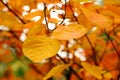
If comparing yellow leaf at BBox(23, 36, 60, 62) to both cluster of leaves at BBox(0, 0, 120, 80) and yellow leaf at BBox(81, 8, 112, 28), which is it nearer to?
cluster of leaves at BBox(0, 0, 120, 80)

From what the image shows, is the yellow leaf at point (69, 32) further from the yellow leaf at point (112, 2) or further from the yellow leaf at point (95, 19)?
the yellow leaf at point (112, 2)

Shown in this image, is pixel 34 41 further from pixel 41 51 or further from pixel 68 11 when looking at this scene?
pixel 68 11

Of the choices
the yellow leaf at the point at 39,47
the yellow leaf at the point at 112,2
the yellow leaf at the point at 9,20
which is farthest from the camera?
the yellow leaf at the point at 9,20

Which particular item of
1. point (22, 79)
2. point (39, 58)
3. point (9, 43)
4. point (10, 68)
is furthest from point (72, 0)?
point (10, 68)

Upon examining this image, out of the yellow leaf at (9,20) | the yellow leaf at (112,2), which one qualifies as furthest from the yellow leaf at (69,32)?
the yellow leaf at (9,20)

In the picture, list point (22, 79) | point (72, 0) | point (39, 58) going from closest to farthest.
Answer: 1. point (39, 58)
2. point (72, 0)
3. point (22, 79)

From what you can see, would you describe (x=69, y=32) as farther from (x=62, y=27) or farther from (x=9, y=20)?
(x=9, y=20)

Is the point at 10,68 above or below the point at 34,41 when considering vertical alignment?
below
